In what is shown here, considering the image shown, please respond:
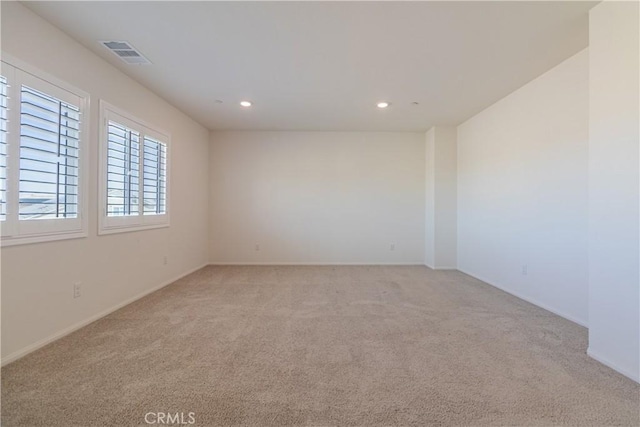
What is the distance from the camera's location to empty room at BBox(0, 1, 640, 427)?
1755 mm

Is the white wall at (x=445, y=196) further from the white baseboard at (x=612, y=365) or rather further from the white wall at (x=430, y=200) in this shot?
the white baseboard at (x=612, y=365)

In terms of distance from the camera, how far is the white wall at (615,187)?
1.83 meters

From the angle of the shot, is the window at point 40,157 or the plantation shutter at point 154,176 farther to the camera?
the plantation shutter at point 154,176

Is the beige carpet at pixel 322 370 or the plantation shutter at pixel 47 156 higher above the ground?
the plantation shutter at pixel 47 156

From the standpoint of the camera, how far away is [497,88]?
142 inches

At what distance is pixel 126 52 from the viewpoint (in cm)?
278

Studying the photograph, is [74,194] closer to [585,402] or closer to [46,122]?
[46,122]

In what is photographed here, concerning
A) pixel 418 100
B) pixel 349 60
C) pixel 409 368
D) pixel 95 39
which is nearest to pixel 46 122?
pixel 95 39

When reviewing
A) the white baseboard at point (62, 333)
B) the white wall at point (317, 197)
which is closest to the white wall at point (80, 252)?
the white baseboard at point (62, 333)

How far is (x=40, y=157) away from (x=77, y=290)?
1.16 meters

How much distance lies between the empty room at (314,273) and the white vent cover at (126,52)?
0.04 meters

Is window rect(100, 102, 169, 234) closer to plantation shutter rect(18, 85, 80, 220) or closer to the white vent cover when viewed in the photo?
plantation shutter rect(18, 85, 80, 220)

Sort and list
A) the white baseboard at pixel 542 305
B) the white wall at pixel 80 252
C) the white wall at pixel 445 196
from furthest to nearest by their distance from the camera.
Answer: the white wall at pixel 445 196, the white baseboard at pixel 542 305, the white wall at pixel 80 252

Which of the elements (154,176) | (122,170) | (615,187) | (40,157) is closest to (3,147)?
(40,157)
